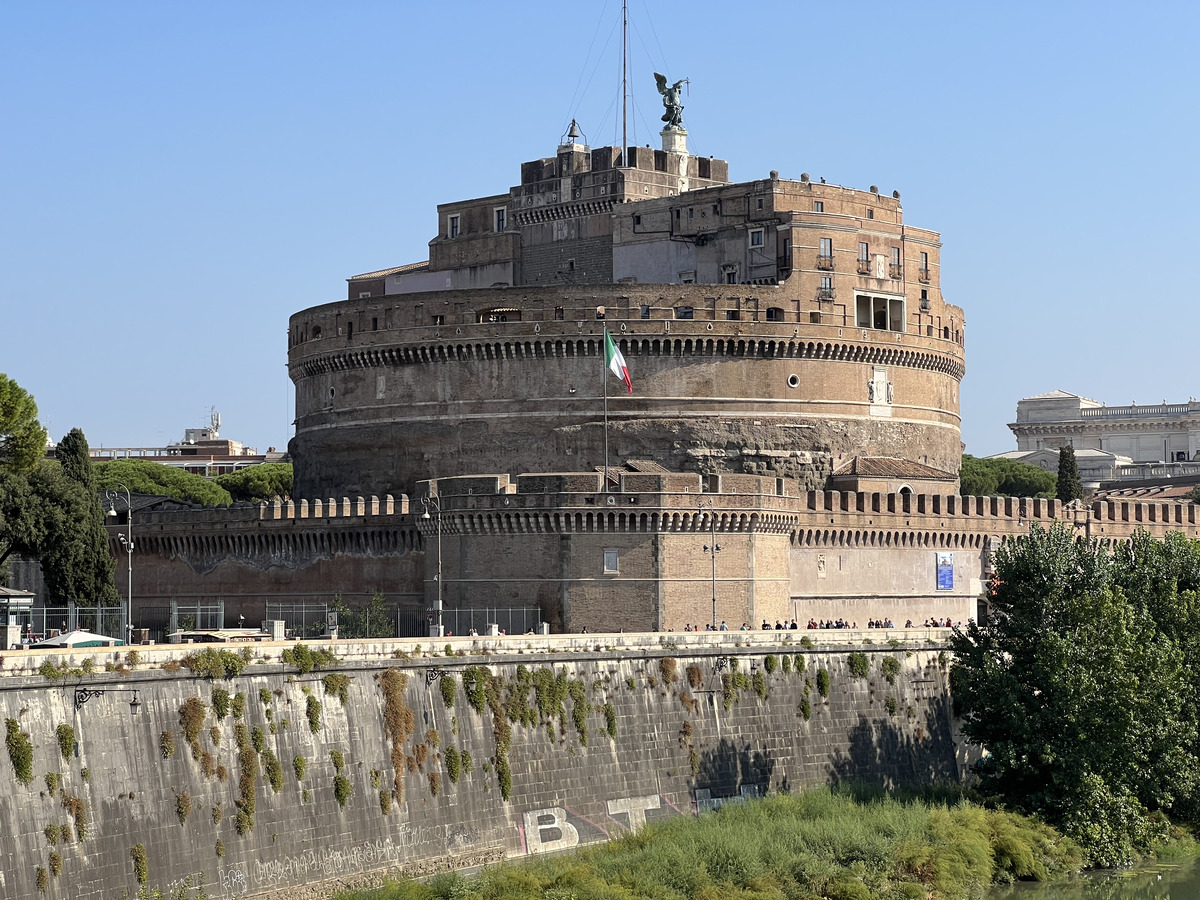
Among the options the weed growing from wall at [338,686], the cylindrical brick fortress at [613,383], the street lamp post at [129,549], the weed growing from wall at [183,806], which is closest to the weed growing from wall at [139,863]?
the weed growing from wall at [183,806]

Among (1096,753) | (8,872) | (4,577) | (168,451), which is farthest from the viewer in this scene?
(168,451)

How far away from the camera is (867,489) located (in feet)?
206

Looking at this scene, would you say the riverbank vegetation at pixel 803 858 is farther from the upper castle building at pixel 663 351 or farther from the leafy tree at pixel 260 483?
the leafy tree at pixel 260 483

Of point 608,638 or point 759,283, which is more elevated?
point 759,283

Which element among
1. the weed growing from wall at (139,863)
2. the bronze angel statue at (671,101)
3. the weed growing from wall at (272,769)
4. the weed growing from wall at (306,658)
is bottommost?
the weed growing from wall at (139,863)

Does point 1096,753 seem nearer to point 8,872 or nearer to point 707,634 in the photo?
point 707,634

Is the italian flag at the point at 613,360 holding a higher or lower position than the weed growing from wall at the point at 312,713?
higher

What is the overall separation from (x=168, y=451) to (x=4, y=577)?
101 meters

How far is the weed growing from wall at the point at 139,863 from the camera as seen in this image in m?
28.9

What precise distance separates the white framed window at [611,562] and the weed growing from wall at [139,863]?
71.9ft

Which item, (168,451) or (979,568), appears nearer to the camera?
(979,568)

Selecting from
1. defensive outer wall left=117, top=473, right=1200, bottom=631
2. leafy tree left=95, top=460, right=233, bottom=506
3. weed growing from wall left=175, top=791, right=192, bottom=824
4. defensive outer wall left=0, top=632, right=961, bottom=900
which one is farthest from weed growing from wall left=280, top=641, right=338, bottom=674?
leafy tree left=95, top=460, right=233, bottom=506

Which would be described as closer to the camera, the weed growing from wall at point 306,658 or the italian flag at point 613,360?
the weed growing from wall at point 306,658

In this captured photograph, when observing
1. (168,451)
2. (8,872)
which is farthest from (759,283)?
(168,451)
